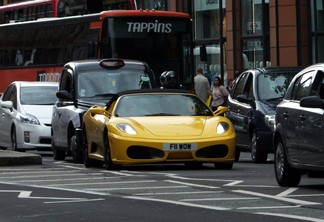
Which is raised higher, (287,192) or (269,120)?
(287,192)

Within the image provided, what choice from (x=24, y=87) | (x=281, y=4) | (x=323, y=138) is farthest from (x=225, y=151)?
(x=281, y=4)

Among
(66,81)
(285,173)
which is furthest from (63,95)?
(285,173)

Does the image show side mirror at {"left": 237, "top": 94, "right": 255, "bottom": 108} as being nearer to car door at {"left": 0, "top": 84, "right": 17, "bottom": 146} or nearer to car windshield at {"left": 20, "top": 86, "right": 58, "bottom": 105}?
car windshield at {"left": 20, "top": 86, "right": 58, "bottom": 105}

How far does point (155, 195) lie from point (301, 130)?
2009 mm

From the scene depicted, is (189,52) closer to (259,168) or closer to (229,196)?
(259,168)

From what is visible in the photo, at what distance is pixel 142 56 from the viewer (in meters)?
33.1

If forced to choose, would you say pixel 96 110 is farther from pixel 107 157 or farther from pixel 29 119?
pixel 29 119

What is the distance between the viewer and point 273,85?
23.5 m

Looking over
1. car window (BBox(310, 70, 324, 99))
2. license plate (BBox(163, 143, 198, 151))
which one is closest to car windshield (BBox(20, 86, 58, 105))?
license plate (BBox(163, 143, 198, 151))

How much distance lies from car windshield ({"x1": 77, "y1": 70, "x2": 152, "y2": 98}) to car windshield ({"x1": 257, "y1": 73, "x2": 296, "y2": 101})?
6.60 ft

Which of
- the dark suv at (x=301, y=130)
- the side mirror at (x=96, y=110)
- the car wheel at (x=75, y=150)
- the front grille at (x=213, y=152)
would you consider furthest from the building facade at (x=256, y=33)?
the dark suv at (x=301, y=130)

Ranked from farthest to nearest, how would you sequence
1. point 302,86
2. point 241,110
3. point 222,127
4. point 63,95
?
point 241,110, point 63,95, point 222,127, point 302,86

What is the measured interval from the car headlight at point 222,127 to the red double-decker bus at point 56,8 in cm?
1659

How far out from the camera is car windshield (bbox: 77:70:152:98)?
2348cm
